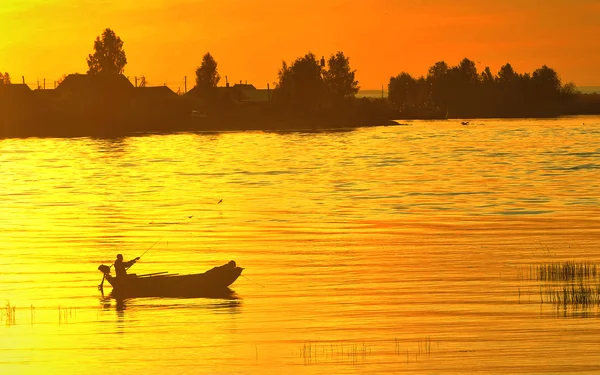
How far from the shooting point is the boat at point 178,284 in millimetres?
32125

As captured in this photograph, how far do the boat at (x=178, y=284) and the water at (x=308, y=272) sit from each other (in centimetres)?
51

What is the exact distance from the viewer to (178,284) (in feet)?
105

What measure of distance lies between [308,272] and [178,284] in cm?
598

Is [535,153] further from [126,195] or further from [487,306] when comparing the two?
[487,306]

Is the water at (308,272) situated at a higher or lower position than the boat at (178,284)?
lower

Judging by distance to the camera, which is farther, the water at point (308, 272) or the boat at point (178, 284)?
the boat at point (178, 284)

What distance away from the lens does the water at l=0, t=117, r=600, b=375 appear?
80.2 ft

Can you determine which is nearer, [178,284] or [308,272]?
[178,284]

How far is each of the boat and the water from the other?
0.51 meters

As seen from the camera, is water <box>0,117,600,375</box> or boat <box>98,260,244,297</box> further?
boat <box>98,260,244,297</box>

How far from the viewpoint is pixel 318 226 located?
52406 mm

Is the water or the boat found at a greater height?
the boat

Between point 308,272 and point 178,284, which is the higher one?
point 178,284

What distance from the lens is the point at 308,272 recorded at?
36.8 meters
